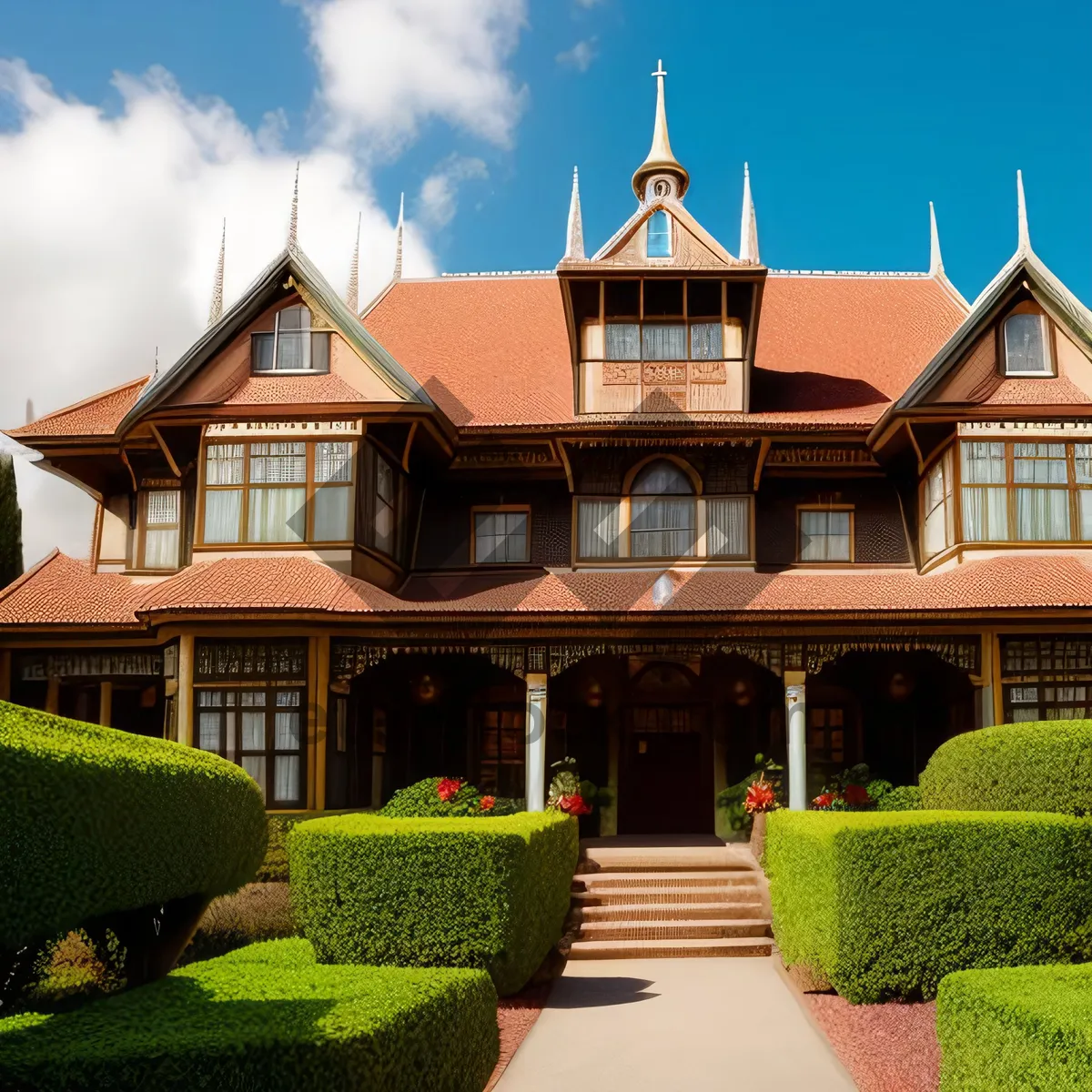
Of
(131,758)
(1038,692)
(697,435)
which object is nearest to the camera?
(131,758)

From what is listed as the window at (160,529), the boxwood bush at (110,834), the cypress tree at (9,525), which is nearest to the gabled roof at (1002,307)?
the window at (160,529)

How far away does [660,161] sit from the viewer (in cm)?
2794

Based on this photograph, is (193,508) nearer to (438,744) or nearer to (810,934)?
(438,744)

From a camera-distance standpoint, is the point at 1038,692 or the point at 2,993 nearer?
the point at 2,993

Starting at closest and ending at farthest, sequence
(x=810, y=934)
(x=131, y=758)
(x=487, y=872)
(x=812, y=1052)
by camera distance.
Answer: (x=131, y=758)
(x=812, y=1052)
(x=487, y=872)
(x=810, y=934)

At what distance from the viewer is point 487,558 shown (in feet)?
72.8

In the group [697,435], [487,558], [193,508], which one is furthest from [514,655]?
[193,508]

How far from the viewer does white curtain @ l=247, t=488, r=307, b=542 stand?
20.2m

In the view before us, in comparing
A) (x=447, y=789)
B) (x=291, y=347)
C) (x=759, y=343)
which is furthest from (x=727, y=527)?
(x=291, y=347)

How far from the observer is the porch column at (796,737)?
18.3m

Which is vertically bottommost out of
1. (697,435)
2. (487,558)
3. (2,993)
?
(2,993)

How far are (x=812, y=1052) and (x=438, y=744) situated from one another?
12.4 meters

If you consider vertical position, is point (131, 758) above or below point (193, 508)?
below

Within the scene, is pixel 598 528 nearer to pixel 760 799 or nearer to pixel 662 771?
pixel 662 771
